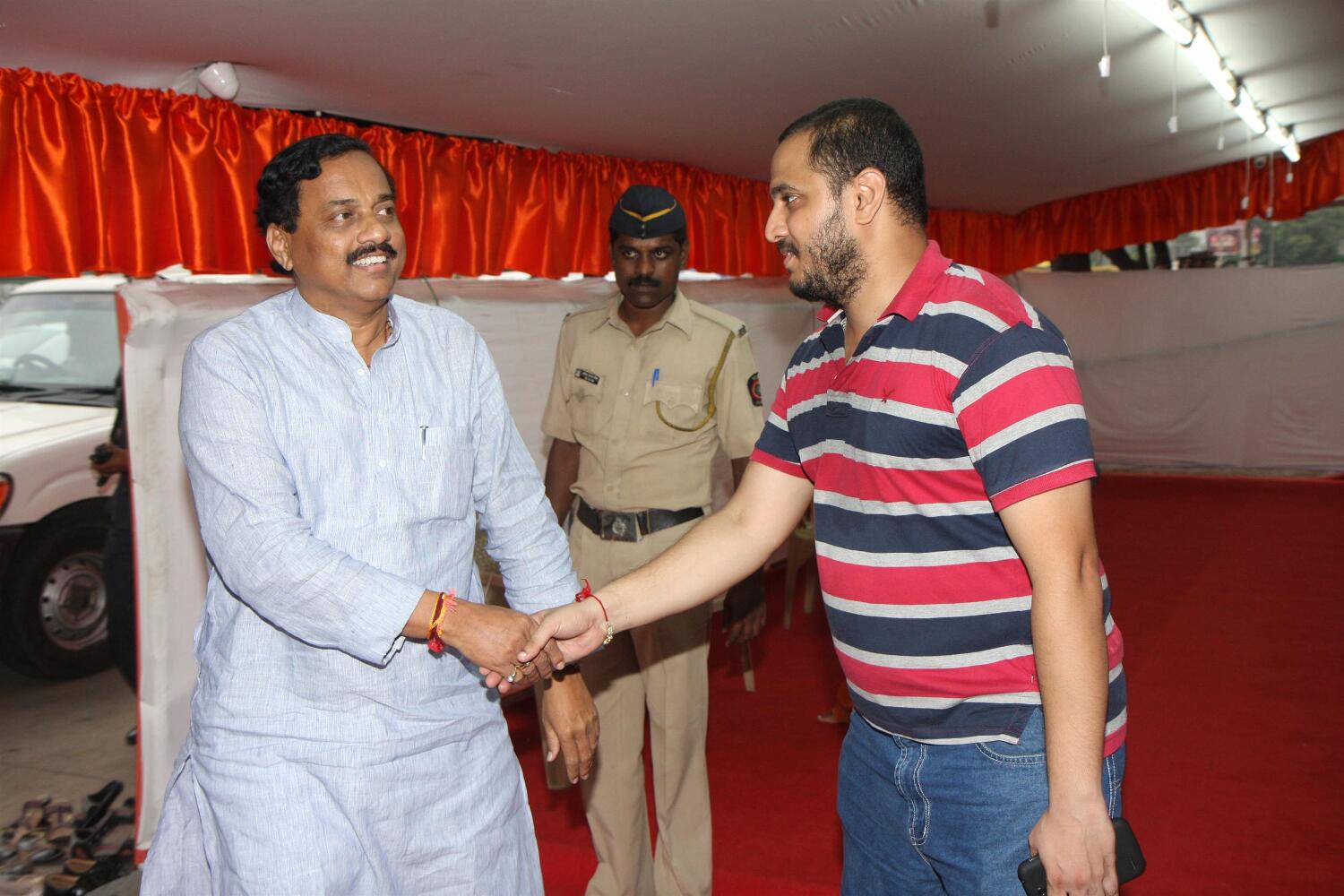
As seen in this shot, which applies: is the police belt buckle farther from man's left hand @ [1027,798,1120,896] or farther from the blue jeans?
man's left hand @ [1027,798,1120,896]

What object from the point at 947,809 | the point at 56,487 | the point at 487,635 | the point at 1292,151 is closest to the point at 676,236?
the point at 487,635

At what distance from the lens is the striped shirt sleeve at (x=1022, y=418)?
4.64ft

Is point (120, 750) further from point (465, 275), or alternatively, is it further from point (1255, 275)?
point (1255, 275)

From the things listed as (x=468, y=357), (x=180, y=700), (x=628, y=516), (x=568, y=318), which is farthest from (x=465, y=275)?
(x=468, y=357)

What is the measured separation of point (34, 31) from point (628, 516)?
78.0 inches

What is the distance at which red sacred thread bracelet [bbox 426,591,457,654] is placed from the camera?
70.2 inches

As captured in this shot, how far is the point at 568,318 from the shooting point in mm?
3615

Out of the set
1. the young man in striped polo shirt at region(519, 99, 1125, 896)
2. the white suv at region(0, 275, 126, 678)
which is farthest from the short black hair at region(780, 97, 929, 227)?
the white suv at region(0, 275, 126, 678)

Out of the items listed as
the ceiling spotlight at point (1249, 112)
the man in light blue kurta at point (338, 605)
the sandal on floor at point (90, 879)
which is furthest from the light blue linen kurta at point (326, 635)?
the ceiling spotlight at point (1249, 112)

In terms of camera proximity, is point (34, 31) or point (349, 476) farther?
point (34, 31)

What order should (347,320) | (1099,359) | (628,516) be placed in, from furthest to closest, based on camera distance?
(1099,359)
(628,516)
(347,320)

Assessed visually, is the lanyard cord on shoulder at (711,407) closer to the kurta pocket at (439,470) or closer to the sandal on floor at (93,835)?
the kurta pocket at (439,470)

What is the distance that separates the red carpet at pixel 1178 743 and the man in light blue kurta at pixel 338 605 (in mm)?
1622

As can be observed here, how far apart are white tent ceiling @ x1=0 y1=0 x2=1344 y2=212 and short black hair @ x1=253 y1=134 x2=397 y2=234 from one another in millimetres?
924
